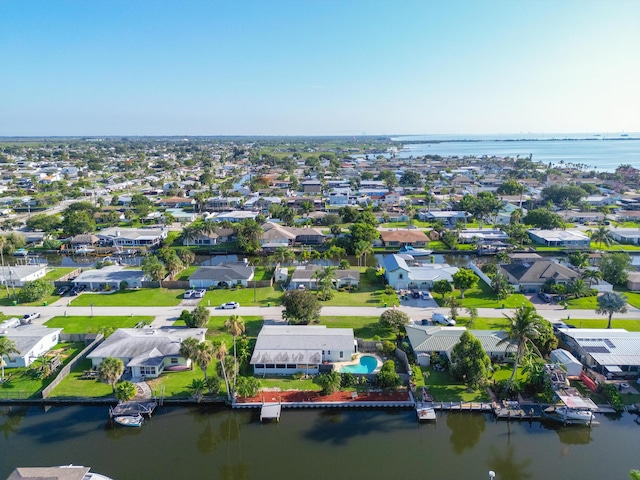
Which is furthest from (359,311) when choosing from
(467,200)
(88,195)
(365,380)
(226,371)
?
(88,195)

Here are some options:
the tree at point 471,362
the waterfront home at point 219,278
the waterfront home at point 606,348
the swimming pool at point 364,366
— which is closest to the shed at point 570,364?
the waterfront home at point 606,348

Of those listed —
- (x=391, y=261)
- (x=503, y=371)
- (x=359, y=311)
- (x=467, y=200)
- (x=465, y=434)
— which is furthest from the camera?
(x=467, y=200)

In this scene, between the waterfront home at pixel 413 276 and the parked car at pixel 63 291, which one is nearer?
the parked car at pixel 63 291

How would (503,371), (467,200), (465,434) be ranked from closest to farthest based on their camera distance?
1. (465,434)
2. (503,371)
3. (467,200)

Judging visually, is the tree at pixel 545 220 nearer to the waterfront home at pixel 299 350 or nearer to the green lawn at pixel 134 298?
the waterfront home at pixel 299 350

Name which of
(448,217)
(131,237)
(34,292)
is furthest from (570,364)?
(131,237)

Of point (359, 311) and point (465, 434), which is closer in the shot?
point (465, 434)

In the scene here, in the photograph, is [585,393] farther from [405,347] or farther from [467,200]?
[467,200]

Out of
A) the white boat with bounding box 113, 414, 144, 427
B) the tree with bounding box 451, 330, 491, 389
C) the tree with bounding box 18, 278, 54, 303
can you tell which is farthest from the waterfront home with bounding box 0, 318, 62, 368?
the tree with bounding box 451, 330, 491, 389
